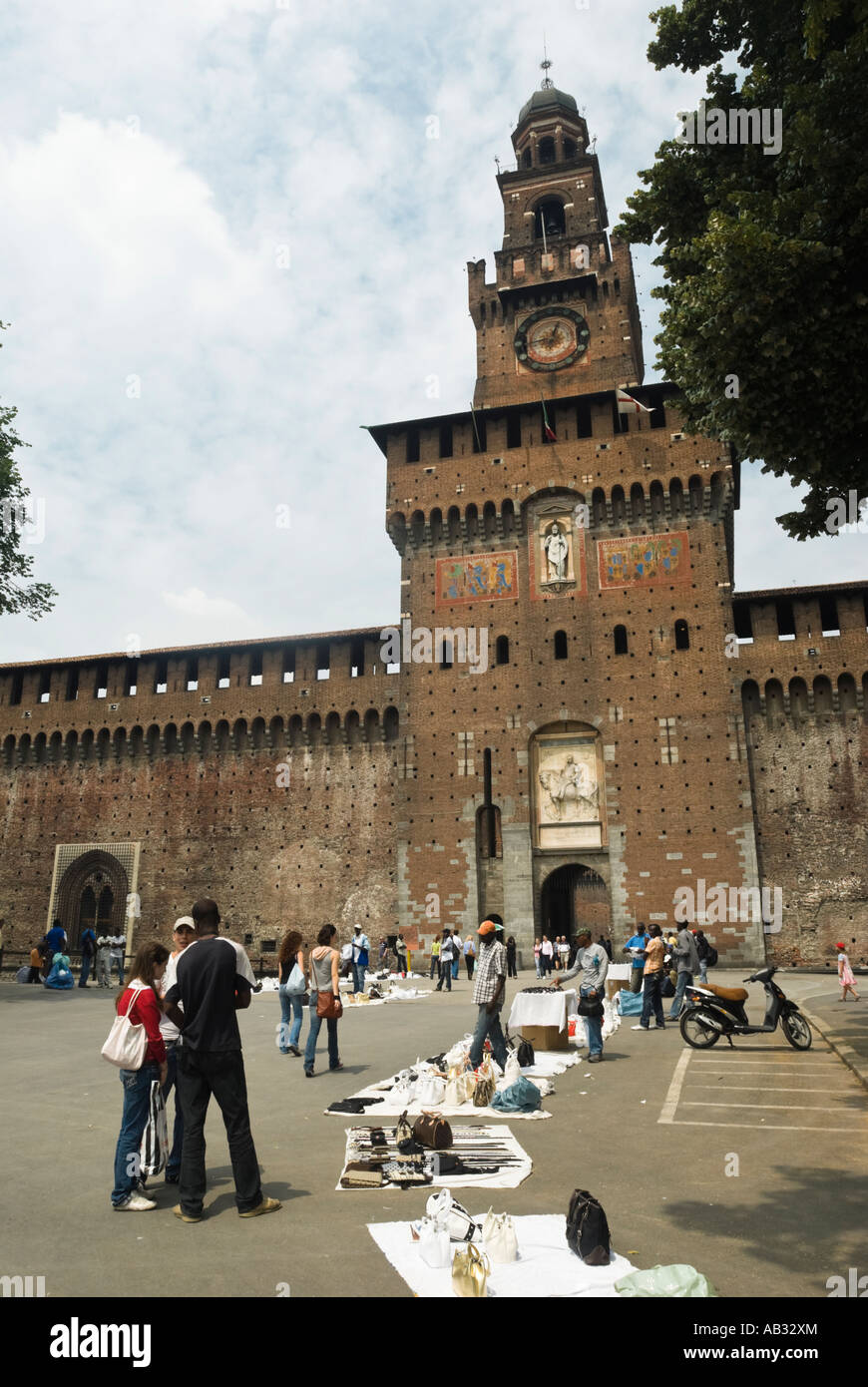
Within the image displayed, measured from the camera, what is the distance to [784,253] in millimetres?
7312

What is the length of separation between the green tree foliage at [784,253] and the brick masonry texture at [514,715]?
16.6 m

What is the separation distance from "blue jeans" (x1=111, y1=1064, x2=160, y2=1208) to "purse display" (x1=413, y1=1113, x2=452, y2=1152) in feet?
6.87

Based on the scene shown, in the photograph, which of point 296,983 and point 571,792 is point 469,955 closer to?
point 571,792

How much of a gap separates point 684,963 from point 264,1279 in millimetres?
12506

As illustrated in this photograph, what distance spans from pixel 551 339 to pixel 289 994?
28792 mm

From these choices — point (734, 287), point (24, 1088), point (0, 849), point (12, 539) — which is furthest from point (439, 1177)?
point (0, 849)

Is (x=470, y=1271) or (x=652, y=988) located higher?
(x=652, y=988)

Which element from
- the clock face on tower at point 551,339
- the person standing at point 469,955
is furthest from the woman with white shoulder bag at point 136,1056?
the clock face on tower at point 551,339

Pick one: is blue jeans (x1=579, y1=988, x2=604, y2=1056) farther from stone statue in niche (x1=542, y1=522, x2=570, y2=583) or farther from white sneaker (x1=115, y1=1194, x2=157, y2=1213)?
stone statue in niche (x1=542, y1=522, x2=570, y2=583)

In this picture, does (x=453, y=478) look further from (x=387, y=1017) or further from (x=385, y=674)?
(x=387, y=1017)

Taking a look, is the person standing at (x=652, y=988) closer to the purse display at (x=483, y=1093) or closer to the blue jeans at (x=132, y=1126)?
the purse display at (x=483, y=1093)

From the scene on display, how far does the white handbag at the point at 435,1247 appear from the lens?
14.2ft

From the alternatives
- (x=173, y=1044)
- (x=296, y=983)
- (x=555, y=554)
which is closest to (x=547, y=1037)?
(x=296, y=983)

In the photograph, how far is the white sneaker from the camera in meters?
5.34
